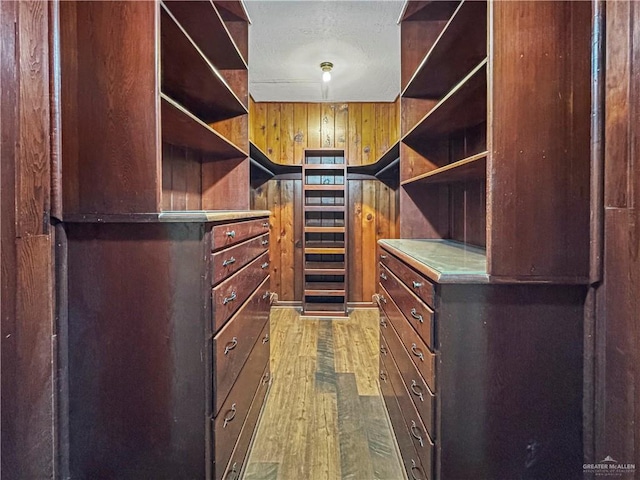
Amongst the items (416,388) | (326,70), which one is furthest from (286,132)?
(416,388)

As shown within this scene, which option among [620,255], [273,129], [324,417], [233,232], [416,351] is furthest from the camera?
[273,129]

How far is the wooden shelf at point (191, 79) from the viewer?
1412mm

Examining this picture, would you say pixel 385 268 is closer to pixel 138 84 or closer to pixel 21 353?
pixel 138 84

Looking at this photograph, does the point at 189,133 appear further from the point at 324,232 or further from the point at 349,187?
the point at 349,187

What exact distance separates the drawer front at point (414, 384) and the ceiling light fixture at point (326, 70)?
228 centimetres

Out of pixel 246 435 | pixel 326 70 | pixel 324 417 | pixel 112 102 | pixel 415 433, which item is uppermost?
pixel 326 70

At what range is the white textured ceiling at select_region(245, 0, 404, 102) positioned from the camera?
221cm

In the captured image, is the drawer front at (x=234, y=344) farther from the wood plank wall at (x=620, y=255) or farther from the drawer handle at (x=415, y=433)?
the wood plank wall at (x=620, y=255)

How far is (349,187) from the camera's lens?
13.8ft

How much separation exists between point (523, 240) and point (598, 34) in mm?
627

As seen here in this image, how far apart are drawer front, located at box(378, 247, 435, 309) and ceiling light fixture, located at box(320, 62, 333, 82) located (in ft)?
6.32

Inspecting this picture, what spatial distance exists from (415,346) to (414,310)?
0.43 ft

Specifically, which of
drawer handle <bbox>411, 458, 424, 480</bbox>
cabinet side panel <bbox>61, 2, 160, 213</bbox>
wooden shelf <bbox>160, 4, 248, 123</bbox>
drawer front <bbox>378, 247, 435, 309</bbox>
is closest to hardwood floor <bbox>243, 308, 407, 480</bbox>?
drawer handle <bbox>411, 458, 424, 480</bbox>

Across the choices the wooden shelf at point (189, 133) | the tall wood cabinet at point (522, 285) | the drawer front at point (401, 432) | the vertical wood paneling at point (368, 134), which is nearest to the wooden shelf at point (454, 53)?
the tall wood cabinet at point (522, 285)
